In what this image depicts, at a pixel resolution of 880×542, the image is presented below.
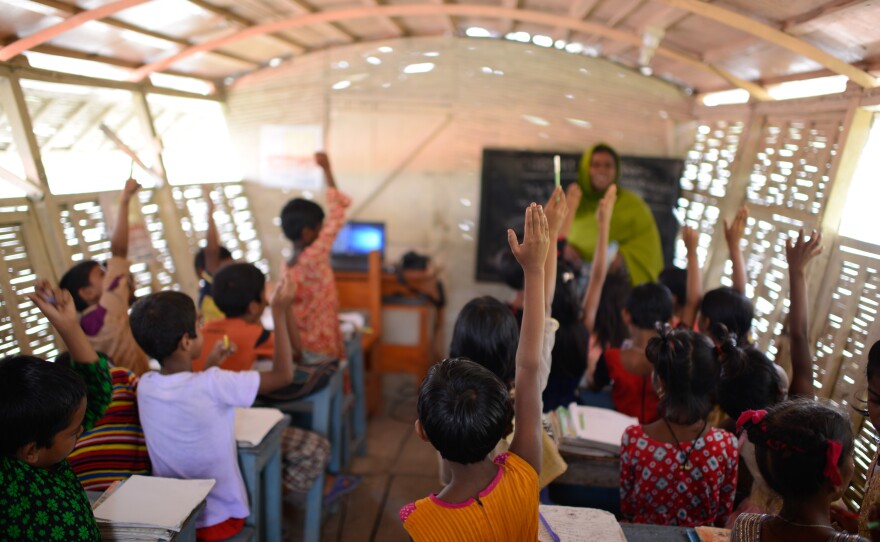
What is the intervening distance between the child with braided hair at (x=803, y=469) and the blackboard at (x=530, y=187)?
3634 mm

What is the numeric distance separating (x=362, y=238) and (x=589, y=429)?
10.1ft

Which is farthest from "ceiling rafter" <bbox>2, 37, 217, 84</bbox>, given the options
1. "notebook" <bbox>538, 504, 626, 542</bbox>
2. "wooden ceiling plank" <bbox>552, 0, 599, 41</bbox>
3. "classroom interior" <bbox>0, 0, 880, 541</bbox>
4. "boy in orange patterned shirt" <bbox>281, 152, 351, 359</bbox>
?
"notebook" <bbox>538, 504, 626, 542</bbox>

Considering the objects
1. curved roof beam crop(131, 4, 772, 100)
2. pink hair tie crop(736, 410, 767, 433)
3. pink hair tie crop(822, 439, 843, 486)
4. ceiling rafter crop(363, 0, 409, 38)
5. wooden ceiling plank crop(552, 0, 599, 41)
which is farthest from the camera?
ceiling rafter crop(363, 0, 409, 38)

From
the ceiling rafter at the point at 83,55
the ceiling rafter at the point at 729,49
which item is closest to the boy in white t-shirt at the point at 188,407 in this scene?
the ceiling rafter at the point at 83,55

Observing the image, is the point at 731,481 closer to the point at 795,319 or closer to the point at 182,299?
the point at 795,319

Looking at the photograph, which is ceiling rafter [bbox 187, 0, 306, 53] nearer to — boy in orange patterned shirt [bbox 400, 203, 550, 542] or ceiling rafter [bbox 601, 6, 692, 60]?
ceiling rafter [bbox 601, 6, 692, 60]

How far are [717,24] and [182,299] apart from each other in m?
2.74

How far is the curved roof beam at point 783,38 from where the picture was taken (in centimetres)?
257

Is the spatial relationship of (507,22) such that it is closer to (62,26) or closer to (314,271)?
(314,271)

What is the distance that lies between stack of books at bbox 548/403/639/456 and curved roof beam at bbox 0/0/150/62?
2.37 metres

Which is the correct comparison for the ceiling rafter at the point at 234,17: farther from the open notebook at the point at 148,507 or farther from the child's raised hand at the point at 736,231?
the child's raised hand at the point at 736,231

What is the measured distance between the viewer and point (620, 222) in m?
3.98

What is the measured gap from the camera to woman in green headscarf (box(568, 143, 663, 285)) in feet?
12.9

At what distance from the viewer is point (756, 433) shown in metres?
1.34
